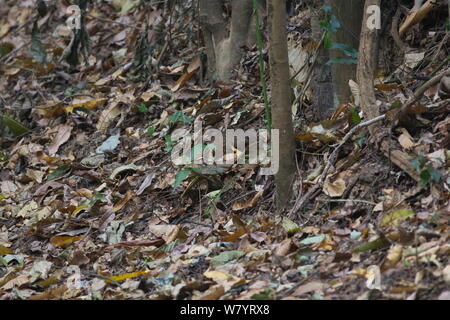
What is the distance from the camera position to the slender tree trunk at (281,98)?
4160mm

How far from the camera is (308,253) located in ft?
12.6

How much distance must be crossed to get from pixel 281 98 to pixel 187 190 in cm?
103

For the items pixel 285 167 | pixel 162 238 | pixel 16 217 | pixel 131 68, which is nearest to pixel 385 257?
pixel 285 167

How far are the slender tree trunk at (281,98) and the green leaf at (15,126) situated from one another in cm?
306

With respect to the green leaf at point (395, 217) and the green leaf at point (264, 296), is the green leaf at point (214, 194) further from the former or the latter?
the green leaf at point (264, 296)

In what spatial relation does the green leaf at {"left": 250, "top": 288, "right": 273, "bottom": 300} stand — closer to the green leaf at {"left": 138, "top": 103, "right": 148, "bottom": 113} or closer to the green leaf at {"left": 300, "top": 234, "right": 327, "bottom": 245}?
the green leaf at {"left": 300, "top": 234, "right": 327, "bottom": 245}

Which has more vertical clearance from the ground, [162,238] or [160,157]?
[160,157]

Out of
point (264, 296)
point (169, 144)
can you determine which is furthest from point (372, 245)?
point (169, 144)

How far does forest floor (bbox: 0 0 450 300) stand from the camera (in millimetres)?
3629

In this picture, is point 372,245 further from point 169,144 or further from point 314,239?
point 169,144

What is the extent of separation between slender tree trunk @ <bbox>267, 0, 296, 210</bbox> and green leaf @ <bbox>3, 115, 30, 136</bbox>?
121 inches
